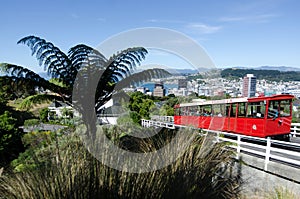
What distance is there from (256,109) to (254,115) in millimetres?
275

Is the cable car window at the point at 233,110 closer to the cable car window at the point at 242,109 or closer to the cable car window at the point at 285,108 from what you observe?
the cable car window at the point at 242,109

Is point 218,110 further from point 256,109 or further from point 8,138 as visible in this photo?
point 8,138

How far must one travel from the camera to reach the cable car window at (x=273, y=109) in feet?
38.3

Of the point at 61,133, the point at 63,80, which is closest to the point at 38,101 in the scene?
the point at 63,80

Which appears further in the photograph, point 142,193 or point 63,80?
point 63,80

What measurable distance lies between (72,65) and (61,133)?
1056cm

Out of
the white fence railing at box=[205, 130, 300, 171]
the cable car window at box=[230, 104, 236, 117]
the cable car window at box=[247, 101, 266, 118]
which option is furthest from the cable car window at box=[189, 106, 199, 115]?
the white fence railing at box=[205, 130, 300, 171]

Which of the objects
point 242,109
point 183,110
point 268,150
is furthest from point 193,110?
point 268,150

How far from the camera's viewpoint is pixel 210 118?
14.5 meters

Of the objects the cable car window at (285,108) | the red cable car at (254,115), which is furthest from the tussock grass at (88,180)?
the cable car window at (285,108)

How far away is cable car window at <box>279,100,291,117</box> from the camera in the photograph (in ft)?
39.9

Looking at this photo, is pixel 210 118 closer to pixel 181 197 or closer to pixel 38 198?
pixel 181 197

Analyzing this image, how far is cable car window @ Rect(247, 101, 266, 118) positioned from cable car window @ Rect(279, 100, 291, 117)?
94cm

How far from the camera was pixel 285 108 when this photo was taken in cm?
1241
